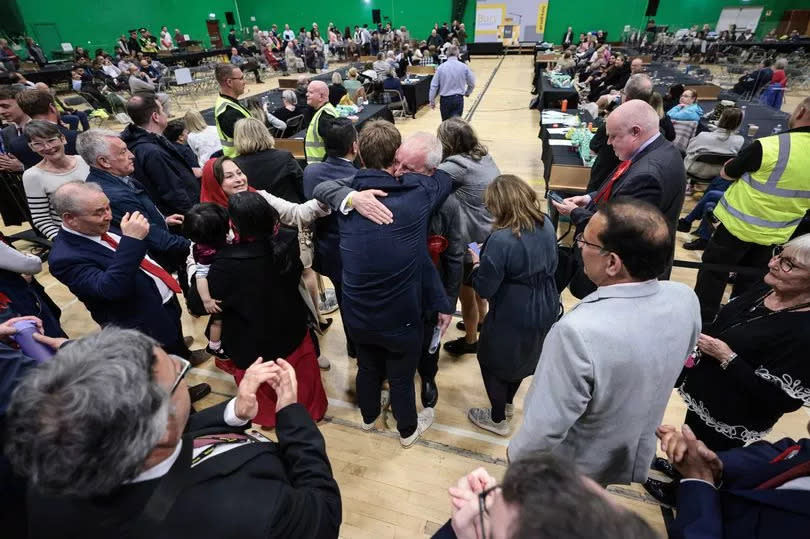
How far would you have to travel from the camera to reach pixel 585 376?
44.7 inches

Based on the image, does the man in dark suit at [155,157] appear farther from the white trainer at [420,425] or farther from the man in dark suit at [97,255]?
the white trainer at [420,425]

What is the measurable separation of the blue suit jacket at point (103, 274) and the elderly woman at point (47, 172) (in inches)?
38.6

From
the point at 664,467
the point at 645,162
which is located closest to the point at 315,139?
the point at 645,162

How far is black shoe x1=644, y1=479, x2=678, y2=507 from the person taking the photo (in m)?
1.98

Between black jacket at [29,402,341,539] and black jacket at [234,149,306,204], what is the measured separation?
200 cm

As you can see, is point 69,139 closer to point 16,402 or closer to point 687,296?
point 16,402

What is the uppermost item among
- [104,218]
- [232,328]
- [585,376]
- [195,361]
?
[104,218]

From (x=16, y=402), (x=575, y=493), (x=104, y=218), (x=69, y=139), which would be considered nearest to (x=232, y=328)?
(x=104, y=218)

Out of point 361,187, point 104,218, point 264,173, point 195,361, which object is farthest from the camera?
point 195,361

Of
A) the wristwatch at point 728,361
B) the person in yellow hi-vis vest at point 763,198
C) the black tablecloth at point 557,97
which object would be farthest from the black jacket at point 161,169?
the black tablecloth at point 557,97

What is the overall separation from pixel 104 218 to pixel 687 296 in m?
2.54

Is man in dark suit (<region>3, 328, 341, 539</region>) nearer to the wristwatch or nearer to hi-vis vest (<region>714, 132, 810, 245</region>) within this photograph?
the wristwatch

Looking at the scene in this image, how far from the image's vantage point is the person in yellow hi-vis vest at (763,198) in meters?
2.31

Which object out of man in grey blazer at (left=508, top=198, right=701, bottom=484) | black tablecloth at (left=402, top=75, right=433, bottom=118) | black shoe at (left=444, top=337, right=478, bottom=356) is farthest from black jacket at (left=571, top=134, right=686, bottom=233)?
black tablecloth at (left=402, top=75, right=433, bottom=118)
